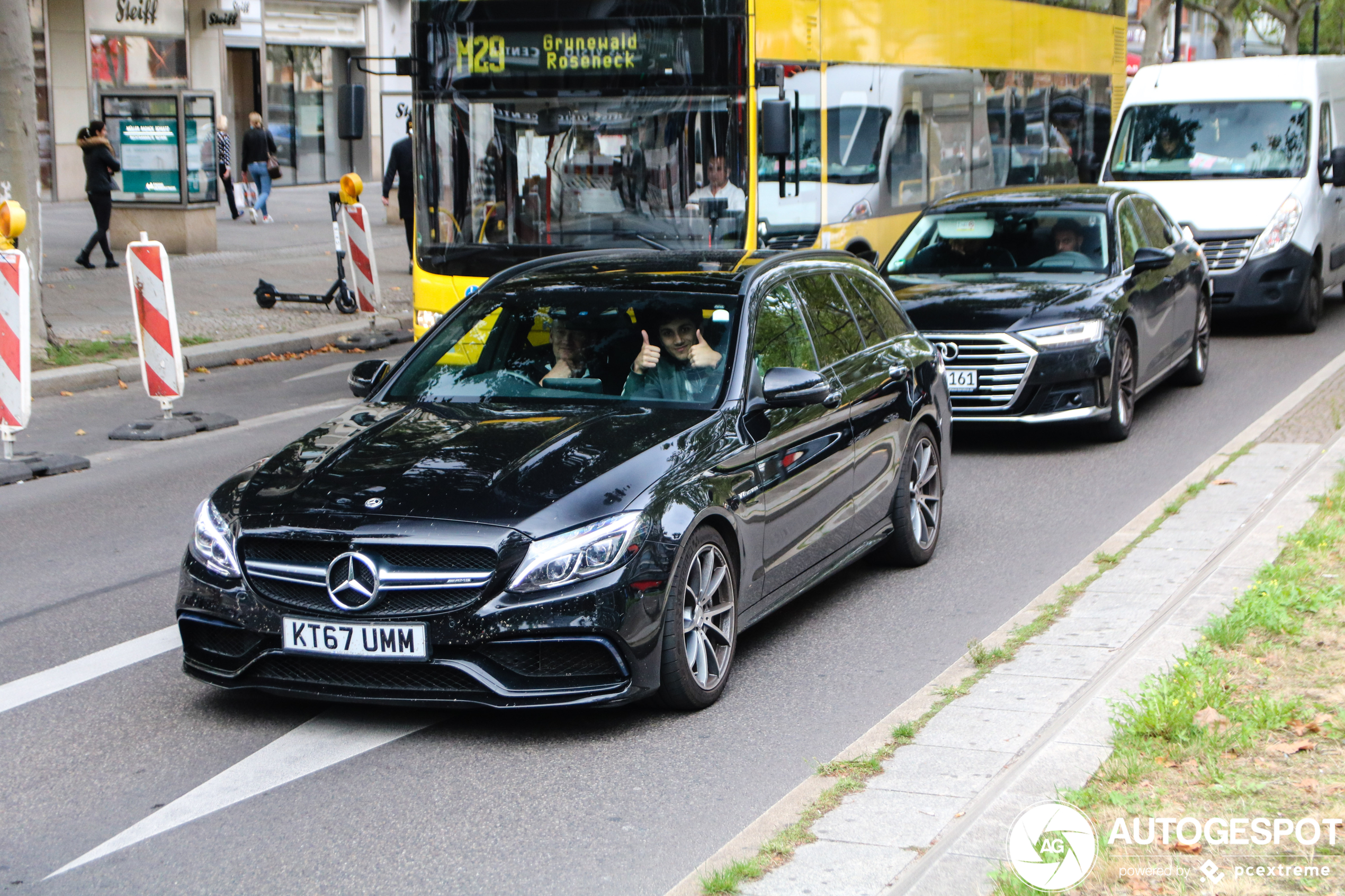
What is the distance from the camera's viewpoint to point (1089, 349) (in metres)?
10.6

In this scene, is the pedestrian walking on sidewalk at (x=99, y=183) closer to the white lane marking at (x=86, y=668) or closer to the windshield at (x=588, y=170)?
the windshield at (x=588, y=170)

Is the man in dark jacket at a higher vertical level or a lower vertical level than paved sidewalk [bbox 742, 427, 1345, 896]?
higher

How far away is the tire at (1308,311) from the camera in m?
16.5

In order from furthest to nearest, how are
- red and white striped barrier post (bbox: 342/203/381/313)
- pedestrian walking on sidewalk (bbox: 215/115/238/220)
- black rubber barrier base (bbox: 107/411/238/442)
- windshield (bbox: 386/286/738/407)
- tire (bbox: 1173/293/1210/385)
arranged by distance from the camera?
pedestrian walking on sidewalk (bbox: 215/115/238/220), red and white striped barrier post (bbox: 342/203/381/313), tire (bbox: 1173/293/1210/385), black rubber barrier base (bbox: 107/411/238/442), windshield (bbox: 386/286/738/407)

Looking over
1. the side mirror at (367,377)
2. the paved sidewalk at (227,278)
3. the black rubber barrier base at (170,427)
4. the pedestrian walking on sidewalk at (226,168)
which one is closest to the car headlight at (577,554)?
the side mirror at (367,377)

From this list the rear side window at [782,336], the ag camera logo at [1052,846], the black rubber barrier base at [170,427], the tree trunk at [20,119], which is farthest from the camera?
the tree trunk at [20,119]

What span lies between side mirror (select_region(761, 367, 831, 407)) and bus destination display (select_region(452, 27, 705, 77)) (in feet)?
19.2

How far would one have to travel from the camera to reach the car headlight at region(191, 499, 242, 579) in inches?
210

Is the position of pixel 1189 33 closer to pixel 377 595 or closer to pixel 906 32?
pixel 906 32

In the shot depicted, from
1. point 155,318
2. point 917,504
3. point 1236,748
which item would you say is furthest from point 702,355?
point 155,318

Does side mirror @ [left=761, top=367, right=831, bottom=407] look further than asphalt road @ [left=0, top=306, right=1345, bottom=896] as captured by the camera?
Yes

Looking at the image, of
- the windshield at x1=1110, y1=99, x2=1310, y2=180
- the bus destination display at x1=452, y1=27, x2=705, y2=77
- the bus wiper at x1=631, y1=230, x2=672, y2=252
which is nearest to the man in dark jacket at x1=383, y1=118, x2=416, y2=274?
the bus destination display at x1=452, y1=27, x2=705, y2=77

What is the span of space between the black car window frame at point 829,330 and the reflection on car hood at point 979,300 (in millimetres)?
3370

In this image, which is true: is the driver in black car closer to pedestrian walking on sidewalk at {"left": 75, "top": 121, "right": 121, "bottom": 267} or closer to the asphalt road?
the asphalt road
